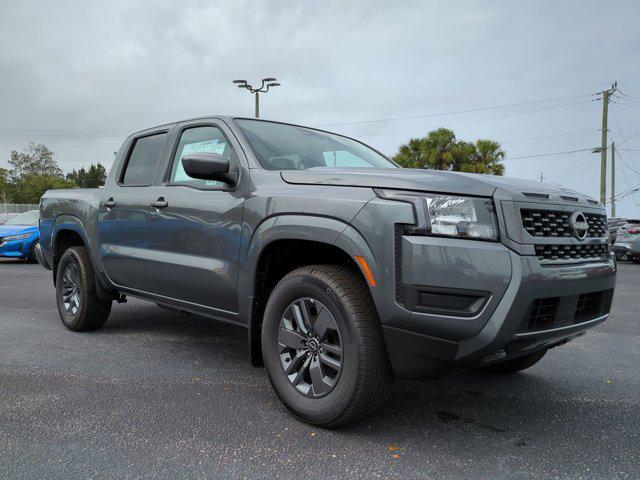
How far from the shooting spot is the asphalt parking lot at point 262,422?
7.93ft

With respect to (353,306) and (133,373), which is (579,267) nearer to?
(353,306)

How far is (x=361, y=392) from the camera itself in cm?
256

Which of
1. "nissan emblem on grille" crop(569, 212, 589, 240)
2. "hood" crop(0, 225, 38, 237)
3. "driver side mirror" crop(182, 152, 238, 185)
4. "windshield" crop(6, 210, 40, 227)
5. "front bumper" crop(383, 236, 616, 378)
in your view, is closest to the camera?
"front bumper" crop(383, 236, 616, 378)

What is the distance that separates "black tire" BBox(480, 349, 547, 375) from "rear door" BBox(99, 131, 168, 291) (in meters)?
2.66

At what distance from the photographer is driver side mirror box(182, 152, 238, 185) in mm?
3076

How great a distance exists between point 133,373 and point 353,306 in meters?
2.00

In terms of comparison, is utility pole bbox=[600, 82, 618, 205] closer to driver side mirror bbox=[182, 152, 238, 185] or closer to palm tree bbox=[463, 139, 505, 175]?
palm tree bbox=[463, 139, 505, 175]

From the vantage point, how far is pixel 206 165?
3.10 meters

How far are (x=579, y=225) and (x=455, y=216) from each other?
0.76 meters

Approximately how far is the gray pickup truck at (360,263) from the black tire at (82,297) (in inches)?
45.7

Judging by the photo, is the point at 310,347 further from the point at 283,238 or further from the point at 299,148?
the point at 299,148

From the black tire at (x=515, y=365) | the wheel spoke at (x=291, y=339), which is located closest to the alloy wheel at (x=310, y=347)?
the wheel spoke at (x=291, y=339)

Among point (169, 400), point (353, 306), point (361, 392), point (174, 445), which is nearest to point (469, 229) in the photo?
point (353, 306)

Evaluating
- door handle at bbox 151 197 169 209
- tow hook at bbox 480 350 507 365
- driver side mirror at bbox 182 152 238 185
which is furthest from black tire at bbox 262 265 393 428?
door handle at bbox 151 197 169 209
